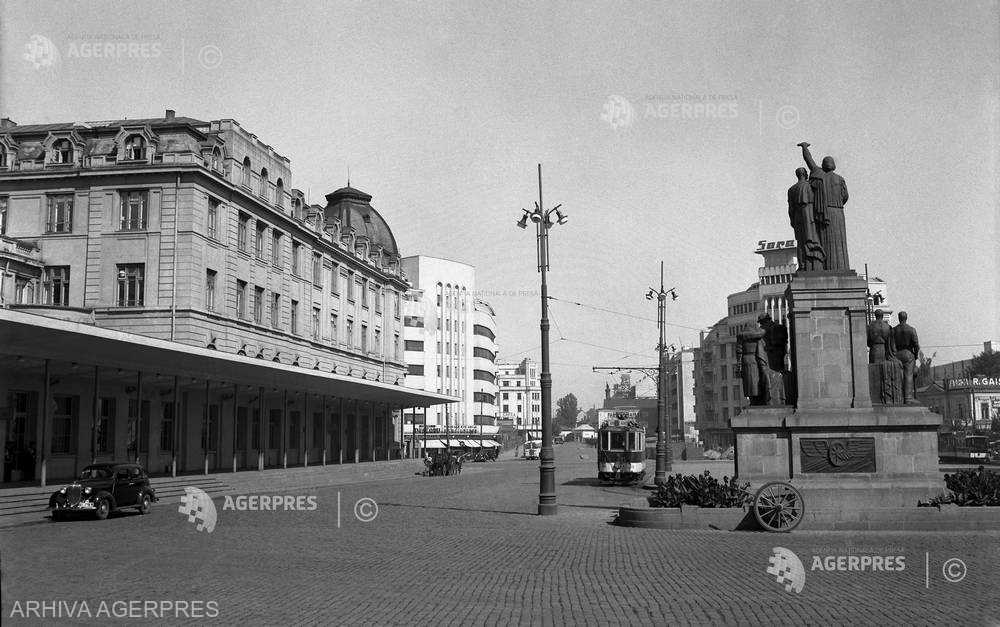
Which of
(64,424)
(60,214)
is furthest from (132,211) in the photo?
(64,424)

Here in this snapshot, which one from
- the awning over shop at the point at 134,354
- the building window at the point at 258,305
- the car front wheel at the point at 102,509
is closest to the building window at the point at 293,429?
the building window at the point at 258,305

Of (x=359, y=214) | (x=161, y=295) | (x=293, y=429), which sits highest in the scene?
(x=359, y=214)

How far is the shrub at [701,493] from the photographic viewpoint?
18156 mm

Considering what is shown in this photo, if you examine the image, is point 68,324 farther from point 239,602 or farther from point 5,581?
point 239,602

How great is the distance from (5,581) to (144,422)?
2835cm

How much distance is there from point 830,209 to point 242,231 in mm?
36633

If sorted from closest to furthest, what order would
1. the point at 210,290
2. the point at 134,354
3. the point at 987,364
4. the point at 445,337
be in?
the point at 134,354, the point at 210,290, the point at 987,364, the point at 445,337

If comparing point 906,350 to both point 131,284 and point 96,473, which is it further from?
point 131,284

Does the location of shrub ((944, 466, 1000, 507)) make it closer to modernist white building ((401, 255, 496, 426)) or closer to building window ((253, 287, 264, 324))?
building window ((253, 287, 264, 324))

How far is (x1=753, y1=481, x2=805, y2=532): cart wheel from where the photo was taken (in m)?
17.1

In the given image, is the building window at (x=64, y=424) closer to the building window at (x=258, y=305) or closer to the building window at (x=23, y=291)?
the building window at (x=23, y=291)

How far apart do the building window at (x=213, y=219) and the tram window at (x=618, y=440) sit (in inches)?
904

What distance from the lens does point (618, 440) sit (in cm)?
3991

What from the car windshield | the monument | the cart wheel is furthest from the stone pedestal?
the car windshield
